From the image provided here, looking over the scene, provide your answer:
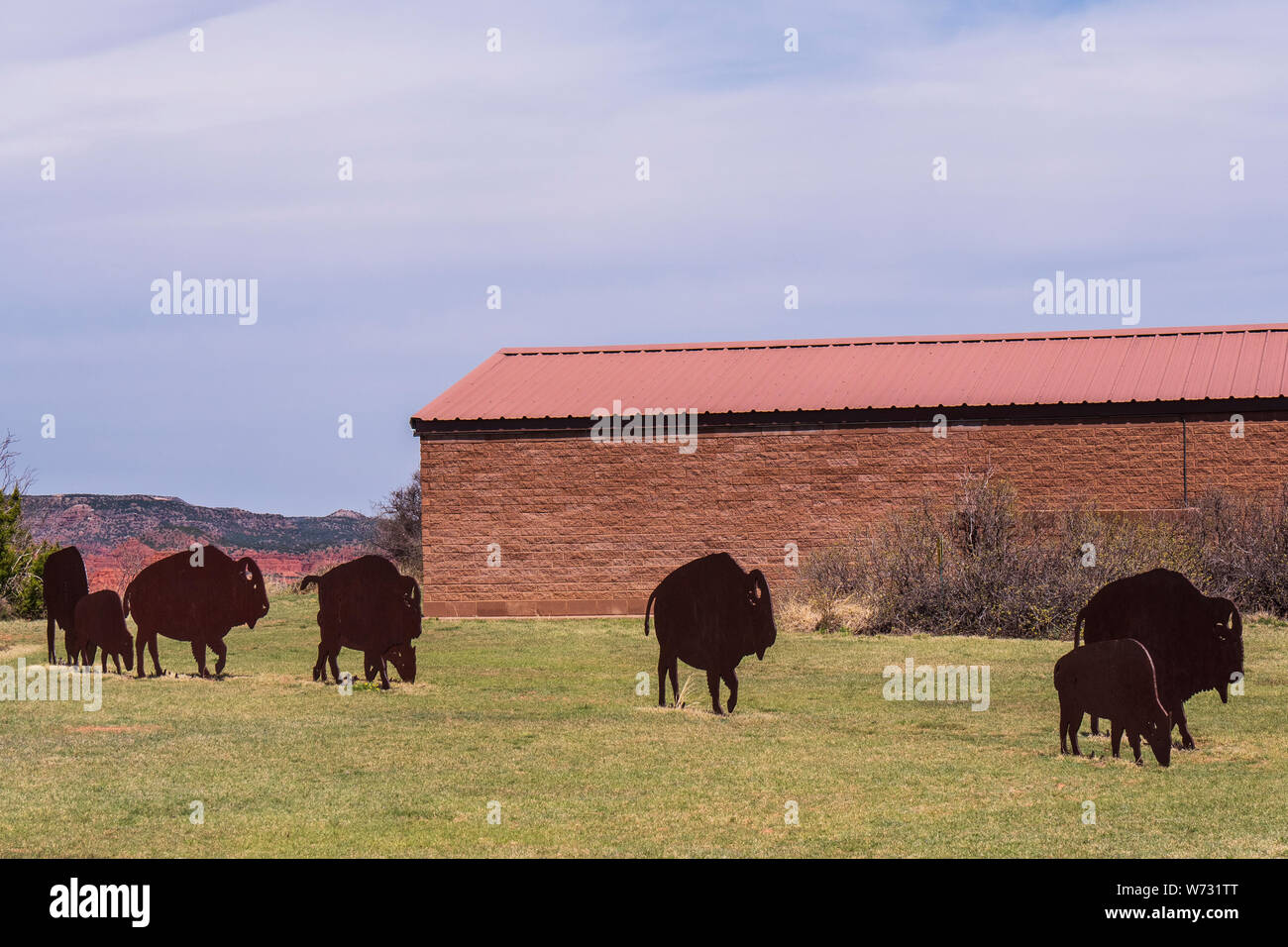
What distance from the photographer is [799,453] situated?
1412 inches

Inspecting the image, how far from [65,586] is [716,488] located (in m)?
17.6

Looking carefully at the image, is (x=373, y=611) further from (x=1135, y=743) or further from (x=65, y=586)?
(x=1135, y=743)

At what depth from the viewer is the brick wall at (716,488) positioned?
34188 millimetres

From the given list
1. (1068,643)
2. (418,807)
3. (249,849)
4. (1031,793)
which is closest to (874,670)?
(1068,643)

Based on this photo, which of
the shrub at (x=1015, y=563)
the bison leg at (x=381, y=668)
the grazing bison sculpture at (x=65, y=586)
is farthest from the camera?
the shrub at (x=1015, y=563)

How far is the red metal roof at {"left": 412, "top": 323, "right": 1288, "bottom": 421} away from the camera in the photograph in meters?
35.3

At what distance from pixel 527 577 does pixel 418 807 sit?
2483 centimetres

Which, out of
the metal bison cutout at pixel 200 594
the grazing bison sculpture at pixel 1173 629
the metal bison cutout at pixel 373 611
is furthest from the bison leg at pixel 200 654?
the grazing bison sculpture at pixel 1173 629

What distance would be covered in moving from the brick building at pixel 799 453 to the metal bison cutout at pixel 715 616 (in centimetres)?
1822

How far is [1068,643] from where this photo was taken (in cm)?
2589
